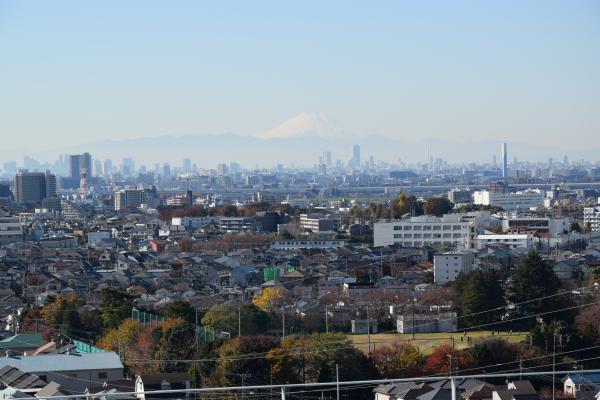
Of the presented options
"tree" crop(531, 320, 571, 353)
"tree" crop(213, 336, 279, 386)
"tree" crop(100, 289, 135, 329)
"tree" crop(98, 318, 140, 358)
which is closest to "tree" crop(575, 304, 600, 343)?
"tree" crop(531, 320, 571, 353)

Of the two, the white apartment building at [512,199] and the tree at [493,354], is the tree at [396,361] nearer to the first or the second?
the tree at [493,354]

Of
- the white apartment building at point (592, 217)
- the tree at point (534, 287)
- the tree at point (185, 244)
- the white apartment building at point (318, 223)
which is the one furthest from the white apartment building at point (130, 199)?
the tree at point (534, 287)

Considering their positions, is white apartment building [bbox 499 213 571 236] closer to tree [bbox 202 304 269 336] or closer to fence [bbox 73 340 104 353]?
tree [bbox 202 304 269 336]

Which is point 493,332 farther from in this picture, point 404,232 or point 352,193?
point 352,193

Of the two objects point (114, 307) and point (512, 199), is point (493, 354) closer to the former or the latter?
point (114, 307)

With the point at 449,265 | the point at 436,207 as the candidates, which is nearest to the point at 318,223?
the point at 436,207

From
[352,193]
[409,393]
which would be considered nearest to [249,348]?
[409,393]
